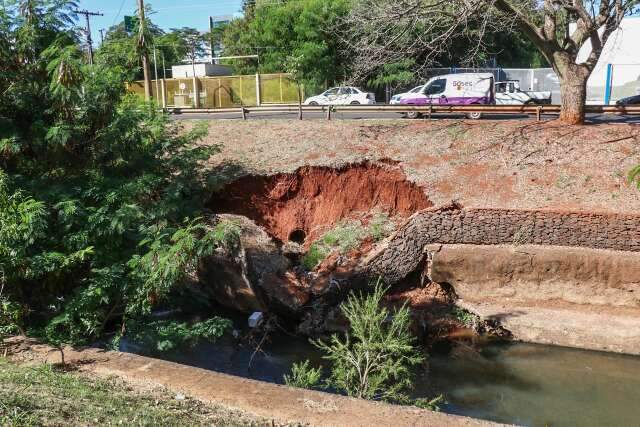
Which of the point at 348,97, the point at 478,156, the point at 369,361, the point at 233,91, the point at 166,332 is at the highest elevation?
the point at 233,91

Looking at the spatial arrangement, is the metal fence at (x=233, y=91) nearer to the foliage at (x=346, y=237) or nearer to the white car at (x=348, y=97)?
the white car at (x=348, y=97)

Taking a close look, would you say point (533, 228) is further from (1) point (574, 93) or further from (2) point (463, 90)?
(2) point (463, 90)

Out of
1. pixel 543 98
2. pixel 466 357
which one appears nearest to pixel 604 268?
pixel 466 357

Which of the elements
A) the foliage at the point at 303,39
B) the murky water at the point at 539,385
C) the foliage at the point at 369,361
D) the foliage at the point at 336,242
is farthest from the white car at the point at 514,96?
the foliage at the point at 369,361

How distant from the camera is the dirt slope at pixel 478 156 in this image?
616 inches

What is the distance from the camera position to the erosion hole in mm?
17031

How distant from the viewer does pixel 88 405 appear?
5891 mm

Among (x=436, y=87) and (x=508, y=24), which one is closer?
(x=508, y=24)

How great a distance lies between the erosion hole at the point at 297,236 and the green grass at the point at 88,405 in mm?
10273

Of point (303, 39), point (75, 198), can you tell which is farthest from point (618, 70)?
point (75, 198)

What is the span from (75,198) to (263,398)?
554 centimetres

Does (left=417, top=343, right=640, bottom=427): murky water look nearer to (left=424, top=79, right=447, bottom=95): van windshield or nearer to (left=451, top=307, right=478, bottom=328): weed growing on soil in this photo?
(left=451, top=307, right=478, bottom=328): weed growing on soil

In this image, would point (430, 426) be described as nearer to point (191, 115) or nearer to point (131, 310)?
point (131, 310)

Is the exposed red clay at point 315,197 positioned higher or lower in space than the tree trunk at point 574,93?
lower
